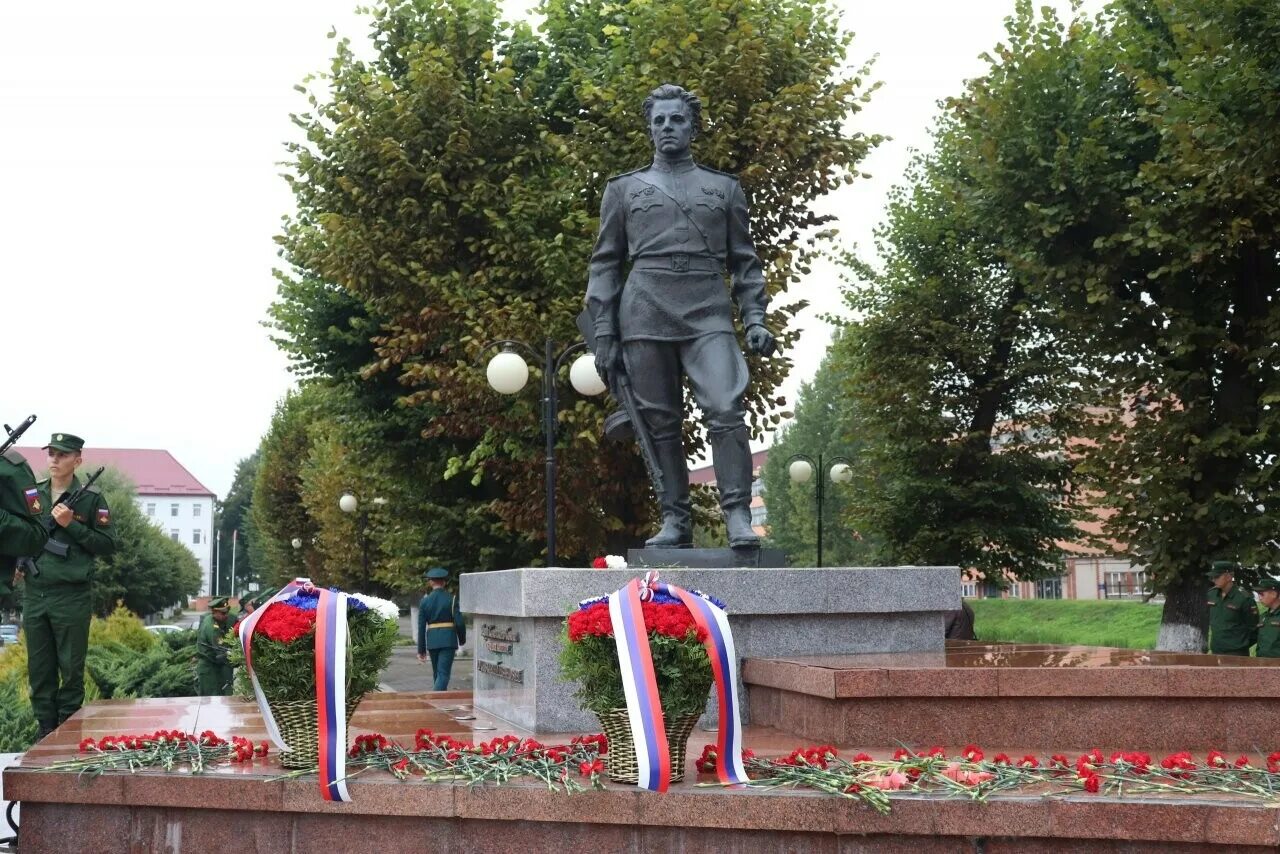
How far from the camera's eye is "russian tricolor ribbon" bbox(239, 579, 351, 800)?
5.84m

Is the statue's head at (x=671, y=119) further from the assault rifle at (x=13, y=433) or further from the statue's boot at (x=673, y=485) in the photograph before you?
the assault rifle at (x=13, y=433)

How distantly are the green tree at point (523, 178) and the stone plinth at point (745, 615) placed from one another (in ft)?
31.1

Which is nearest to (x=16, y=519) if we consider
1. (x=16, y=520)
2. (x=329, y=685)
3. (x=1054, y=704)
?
(x=16, y=520)

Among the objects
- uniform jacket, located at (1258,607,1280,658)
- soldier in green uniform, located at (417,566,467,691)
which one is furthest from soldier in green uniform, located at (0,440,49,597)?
uniform jacket, located at (1258,607,1280,658)

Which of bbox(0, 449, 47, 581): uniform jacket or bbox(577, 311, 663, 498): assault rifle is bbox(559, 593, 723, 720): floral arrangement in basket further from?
bbox(577, 311, 663, 498): assault rifle

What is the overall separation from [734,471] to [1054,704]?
2626 mm

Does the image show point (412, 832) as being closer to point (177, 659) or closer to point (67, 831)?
point (67, 831)

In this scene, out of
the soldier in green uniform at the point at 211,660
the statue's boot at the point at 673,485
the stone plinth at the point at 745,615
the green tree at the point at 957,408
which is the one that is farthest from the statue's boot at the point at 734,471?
the green tree at the point at 957,408

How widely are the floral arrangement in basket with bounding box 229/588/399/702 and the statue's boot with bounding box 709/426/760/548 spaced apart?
296 cm

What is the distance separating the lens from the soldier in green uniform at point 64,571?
863cm

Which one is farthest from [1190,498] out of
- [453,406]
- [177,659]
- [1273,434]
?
[177,659]

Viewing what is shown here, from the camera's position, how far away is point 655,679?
558cm

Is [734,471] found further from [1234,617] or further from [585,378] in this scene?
[1234,617]

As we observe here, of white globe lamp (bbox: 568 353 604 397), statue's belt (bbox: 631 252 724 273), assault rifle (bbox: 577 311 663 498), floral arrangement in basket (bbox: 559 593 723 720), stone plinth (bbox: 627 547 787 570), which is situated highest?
white globe lamp (bbox: 568 353 604 397)
